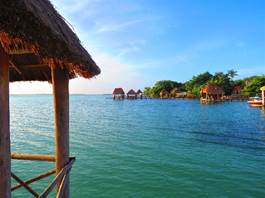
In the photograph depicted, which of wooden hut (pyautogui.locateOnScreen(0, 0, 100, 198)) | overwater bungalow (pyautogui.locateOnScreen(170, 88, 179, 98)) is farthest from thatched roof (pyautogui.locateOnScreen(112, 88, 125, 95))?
wooden hut (pyautogui.locateOnScreen(0, 0, 100, 198))

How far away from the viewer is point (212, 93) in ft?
262

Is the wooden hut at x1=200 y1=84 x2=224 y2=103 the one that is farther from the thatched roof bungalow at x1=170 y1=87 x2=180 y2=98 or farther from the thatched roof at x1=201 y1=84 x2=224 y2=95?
the thatched roof bungalow at x1=170 y1=87 x2=180 y2=98

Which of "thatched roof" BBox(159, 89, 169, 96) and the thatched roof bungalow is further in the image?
"thatched roof" BBox(159, 89, 169, 96)

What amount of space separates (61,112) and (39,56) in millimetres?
1374

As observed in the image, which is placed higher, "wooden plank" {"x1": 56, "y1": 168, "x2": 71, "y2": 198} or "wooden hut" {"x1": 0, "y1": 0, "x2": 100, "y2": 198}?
"wooden hut" {"x1": 0, "y1": 0, "x2": 100, "y2": 198}

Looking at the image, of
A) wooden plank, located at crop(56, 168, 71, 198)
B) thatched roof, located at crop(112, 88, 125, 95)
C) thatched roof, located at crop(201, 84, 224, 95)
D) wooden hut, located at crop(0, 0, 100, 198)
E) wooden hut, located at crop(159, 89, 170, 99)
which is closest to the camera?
wooden hut, located at crop(0, 0, 100, 198)

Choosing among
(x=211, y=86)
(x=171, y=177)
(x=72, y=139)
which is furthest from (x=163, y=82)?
(x=171, y=177)

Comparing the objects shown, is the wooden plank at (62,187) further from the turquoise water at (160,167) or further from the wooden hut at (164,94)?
the wooden hut at (164,94)

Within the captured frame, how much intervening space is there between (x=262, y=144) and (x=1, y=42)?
54.6ft

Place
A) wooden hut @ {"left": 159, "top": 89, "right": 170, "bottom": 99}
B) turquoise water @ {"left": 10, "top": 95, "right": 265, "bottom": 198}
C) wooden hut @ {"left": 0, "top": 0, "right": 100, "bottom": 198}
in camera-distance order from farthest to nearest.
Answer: wooden hut @ {"left": 159, "top": 89, "right": 170, "bottom": 99}, turquoise water @ {"left": 10, "top": 95, "right": 265, "bottom": 198}, wooden hut @ {"left": 0, "top": 0, "right": 100, "bottom": 198}

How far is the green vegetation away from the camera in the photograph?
8032cm

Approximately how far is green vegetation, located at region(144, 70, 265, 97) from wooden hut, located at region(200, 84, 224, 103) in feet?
21.7

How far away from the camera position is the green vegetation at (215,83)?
8032 centimetres

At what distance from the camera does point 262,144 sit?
16.3 m
